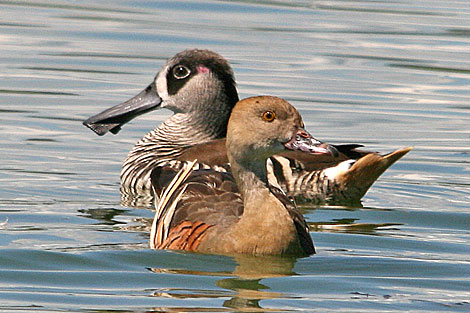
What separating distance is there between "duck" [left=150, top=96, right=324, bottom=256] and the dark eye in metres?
3.34

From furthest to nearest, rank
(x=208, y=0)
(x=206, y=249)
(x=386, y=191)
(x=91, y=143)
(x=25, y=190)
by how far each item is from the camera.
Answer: (x=208, y=0)
(x=91, y=143)
(x=386, y=191)
(x=25, y=190)
(x=206, y=249)

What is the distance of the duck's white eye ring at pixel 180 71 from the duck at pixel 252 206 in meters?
3.34

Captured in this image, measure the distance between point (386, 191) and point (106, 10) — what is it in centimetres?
1192

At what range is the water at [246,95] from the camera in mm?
8125

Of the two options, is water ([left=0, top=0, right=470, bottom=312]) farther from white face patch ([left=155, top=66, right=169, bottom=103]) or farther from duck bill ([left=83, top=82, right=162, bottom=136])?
white face patch ([left=155, top=66, right=169, bottom=103])

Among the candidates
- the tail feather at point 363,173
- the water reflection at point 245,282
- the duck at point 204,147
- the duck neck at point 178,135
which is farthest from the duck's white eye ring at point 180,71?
the water reflection at point 245,282

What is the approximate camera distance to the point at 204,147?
11586mm

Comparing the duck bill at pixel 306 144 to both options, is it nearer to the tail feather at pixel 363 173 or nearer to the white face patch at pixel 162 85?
the tail feather at pixel 363 173

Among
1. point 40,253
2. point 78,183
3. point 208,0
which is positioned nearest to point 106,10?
point 208,0

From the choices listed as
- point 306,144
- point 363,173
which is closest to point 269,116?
point 306,144

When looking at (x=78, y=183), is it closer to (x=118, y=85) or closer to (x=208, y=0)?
(x=118, y=85)

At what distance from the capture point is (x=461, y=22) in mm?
22125

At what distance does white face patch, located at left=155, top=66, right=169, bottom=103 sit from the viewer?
40.3ft

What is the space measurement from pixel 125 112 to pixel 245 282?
449 centimetres
